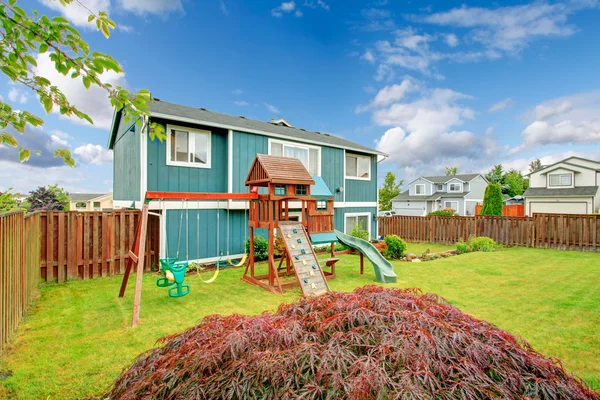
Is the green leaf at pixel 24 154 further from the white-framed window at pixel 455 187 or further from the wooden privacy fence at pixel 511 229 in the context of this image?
the white-framed window at pixel 455 187

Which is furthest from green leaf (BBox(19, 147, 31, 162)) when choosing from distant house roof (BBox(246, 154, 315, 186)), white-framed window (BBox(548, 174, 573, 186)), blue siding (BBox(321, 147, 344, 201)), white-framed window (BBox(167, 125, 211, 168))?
white-framed window (BBox(548, 174, 573, 186))

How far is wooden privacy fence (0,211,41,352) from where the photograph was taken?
12.0 feet

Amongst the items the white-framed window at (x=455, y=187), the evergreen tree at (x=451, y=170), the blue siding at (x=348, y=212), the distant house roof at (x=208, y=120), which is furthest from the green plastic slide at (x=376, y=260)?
the evergreen tree at (x=451, y=170)

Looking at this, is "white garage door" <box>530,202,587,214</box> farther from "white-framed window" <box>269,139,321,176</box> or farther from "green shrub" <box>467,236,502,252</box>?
"white-framed window" <box>269,139,321,176</box>

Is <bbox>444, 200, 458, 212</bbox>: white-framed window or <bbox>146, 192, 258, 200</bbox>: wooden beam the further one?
<bbox>444, 200, 458, 212</bbox>: white-framed window

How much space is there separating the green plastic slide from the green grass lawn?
1.12ft

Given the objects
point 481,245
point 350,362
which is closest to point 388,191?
point 481,245

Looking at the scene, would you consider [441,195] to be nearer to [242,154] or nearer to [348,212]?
[348,212]

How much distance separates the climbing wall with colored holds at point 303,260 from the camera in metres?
6.10

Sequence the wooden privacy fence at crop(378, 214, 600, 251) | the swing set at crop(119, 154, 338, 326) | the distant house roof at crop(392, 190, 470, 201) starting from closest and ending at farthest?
1. the swing set at crop(119, 154, 338, 326)
2. the wooden privacy fence at crop(378, 214, 600, 251)
3. the distant house roof at crop(392, 190, 470, 201)

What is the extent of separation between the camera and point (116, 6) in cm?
481

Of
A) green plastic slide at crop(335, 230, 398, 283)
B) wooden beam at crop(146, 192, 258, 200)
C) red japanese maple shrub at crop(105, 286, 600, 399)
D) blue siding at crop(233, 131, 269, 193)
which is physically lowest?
green plastic slide at crop(335, 230, 398, 283)

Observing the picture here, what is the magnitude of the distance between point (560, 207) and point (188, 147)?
92.9 feet

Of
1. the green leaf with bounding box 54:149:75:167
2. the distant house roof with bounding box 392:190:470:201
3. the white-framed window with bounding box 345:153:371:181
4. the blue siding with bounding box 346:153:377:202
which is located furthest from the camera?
the distant house roof with bounding box 392:190:470:201
